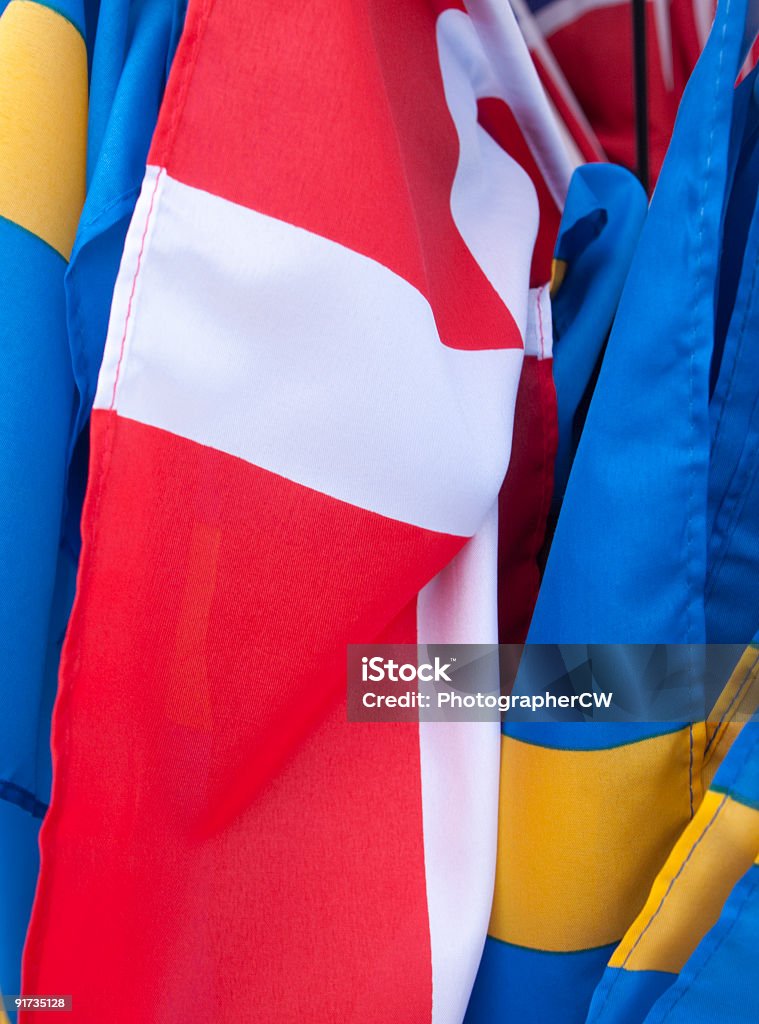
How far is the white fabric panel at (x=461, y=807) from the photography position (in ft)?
1.00

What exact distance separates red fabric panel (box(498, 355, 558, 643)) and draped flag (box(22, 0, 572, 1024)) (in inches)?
1.6

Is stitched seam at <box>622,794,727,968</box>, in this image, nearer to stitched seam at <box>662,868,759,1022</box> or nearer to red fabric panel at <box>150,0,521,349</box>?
stitched seam at <box>662,868,759,1022</box>

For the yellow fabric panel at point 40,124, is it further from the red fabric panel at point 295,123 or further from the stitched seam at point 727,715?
the stitched seam at point 727,715

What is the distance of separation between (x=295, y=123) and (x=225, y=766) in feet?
0.76

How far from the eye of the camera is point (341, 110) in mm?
282

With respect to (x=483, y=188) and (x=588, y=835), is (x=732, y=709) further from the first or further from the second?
(x=483, y=188)

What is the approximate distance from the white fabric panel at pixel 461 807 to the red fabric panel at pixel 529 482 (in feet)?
0.14

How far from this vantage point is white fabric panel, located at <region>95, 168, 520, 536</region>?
0.26m

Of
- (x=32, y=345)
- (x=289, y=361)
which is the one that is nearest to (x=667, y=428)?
(x=289, y=361)

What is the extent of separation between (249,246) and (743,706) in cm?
25

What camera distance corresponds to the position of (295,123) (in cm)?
28

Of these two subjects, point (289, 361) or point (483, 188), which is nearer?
point (289, 361)

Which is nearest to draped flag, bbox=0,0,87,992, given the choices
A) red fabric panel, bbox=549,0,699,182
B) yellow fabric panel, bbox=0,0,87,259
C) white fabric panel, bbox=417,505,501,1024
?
yellow fabric panel, bbox=0,0,87,259

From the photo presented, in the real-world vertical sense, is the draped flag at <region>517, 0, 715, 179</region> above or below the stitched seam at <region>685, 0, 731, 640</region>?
above
